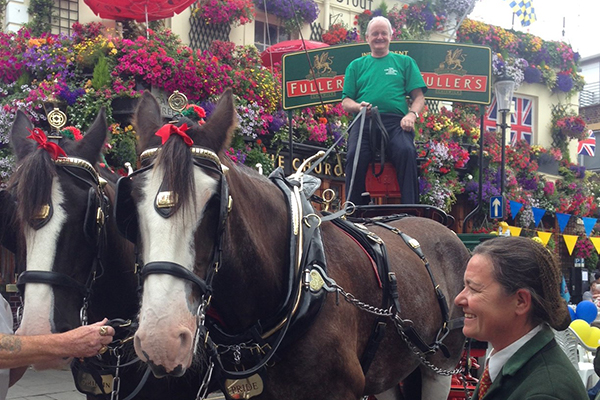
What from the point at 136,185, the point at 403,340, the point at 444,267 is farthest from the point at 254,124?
the point at 136,185

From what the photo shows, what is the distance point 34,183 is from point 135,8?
8339 mm

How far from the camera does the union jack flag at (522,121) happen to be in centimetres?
1830

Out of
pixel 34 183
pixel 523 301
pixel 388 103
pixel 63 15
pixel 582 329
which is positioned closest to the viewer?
pixel 523 301

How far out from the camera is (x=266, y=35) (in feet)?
45.0

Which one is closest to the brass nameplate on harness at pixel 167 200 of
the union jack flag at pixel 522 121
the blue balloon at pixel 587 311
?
the blue balloon at pixel 587 311

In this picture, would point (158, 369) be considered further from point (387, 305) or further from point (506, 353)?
point (387, 305)

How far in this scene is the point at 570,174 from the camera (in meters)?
18.0

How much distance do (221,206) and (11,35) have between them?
28.9 ft

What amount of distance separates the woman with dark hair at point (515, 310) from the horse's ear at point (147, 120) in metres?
1.45

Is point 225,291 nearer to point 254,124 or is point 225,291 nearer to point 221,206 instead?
point 221,206

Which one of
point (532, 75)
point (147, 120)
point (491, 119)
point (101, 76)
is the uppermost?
point (532, 75)

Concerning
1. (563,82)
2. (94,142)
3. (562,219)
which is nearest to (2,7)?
(94,142)

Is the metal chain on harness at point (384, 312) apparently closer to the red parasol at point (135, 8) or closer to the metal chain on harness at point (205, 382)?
the metal chain on harness at point (205, 382)

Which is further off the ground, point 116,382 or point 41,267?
point 41,267
